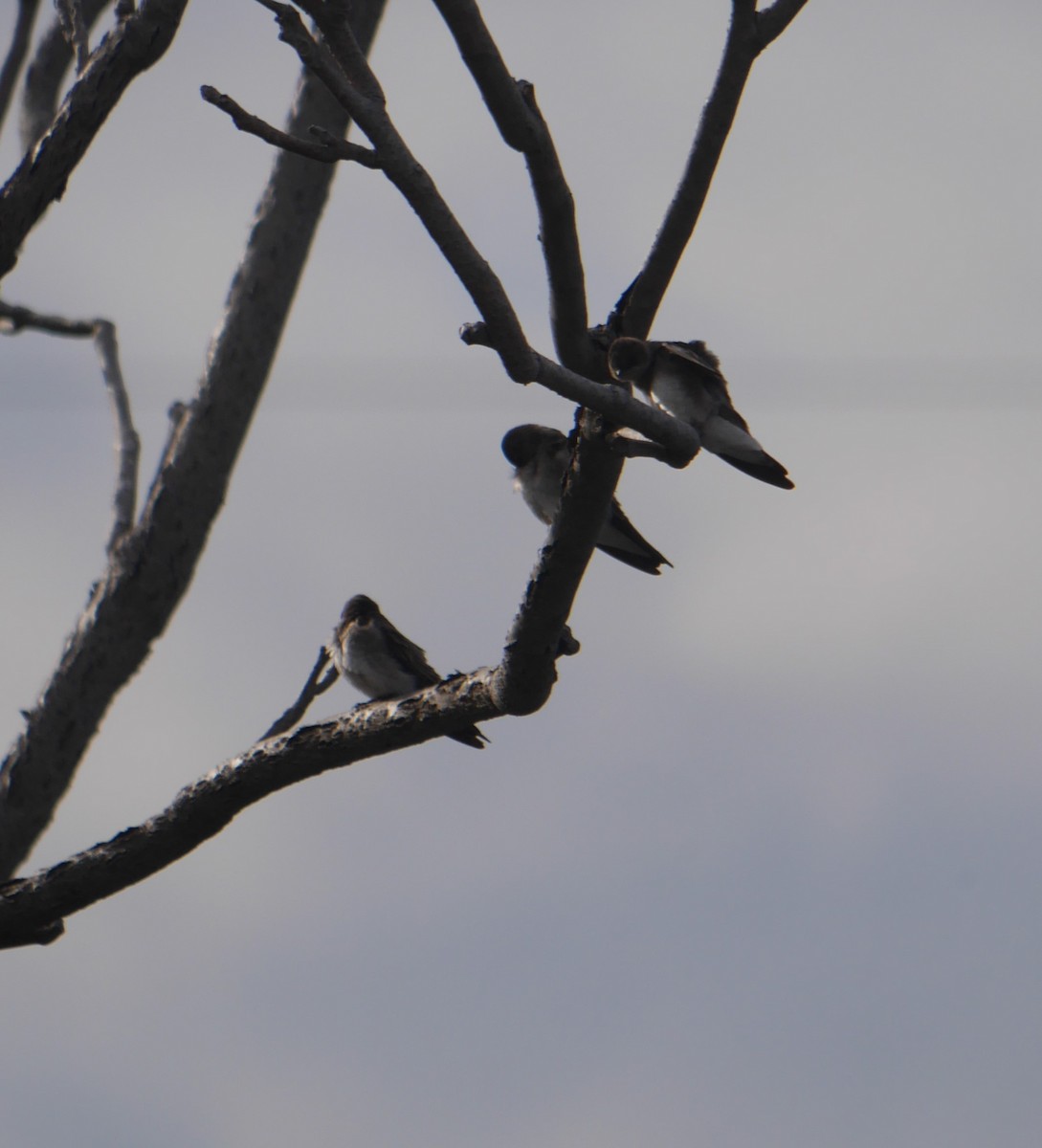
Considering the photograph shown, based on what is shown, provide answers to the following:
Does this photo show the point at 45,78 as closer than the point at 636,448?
No

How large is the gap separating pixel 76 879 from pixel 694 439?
3.05 metres

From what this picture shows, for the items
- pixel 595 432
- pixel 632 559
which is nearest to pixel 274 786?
pixel 595 432

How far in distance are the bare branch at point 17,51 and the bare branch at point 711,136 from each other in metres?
6.18

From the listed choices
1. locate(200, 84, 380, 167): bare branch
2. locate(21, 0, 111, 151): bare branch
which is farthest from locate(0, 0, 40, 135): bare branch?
locate(200, 84, 380, 167): bare branch

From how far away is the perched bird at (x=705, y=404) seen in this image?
6391 millimetres

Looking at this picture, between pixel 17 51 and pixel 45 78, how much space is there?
1.05ft

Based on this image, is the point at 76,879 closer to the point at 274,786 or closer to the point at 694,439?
the point at 274,786

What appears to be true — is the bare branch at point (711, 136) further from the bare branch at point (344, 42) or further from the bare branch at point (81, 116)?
the bare branch at point (81, 116)

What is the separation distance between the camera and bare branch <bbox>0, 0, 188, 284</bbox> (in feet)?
17.3

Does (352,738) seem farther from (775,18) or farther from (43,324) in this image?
(43,324)

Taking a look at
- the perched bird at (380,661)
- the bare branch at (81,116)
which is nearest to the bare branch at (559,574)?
the bare branch at (81,116)

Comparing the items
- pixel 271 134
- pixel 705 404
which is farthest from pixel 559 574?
pixel 705 404

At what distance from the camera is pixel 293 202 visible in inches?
403

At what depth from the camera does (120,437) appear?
9.88m
